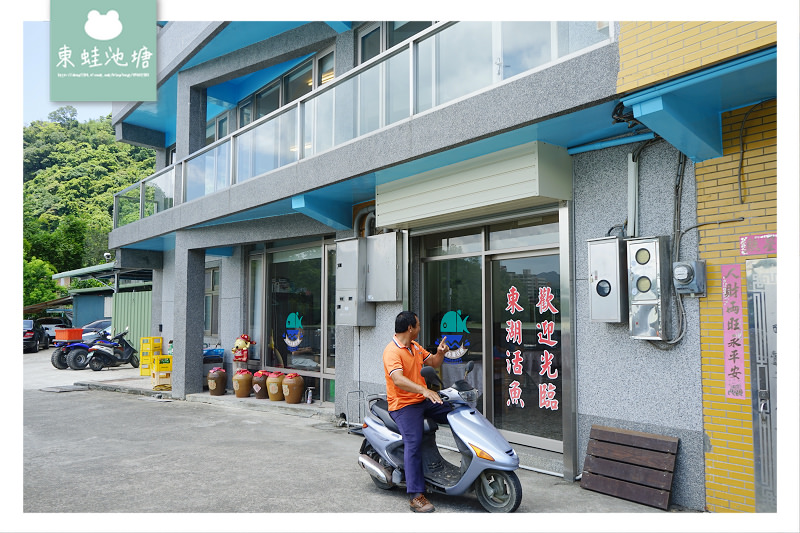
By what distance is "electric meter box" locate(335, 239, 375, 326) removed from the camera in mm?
9148

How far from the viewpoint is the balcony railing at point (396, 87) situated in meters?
5.91

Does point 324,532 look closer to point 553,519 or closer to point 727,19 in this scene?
point 553,519

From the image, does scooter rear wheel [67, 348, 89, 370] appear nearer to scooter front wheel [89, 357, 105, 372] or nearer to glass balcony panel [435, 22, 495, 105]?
scooter front wheel [89, 357, 105, 372]

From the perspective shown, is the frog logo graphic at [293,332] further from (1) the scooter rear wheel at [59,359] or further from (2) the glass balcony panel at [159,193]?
(1) the scooter rear wheel at [59,359]

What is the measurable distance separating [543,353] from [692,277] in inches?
86.5

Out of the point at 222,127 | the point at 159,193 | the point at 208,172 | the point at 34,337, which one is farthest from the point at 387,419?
the point at 34,337

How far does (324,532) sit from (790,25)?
5.01m

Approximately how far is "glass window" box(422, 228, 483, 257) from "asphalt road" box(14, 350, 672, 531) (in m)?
2.70

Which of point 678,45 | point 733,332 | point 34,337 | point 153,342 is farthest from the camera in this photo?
point 34,337

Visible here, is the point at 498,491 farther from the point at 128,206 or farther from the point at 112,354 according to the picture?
the point at 112,354

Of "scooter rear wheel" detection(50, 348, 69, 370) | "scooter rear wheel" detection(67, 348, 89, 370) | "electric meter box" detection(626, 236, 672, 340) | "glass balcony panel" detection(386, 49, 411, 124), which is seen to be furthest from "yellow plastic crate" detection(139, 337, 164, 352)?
"electric meter box" detection(626, 236, 672, 340)

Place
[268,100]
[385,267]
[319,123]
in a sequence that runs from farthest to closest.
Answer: [268,100]
[319,123]
[385,267]

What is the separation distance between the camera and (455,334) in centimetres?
828
